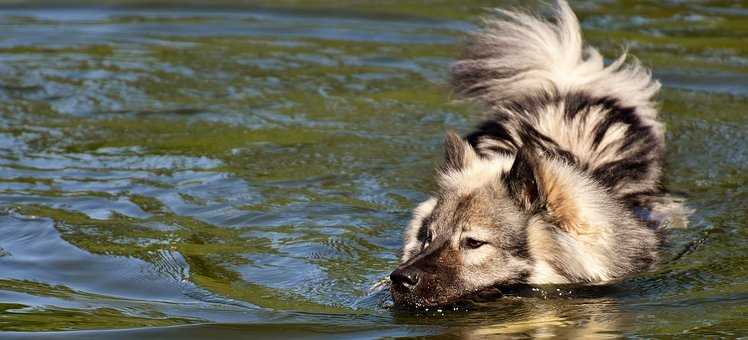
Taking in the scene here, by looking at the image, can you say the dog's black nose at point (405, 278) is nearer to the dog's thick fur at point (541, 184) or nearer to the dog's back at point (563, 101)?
the dog's thick fur at point (541, 184)

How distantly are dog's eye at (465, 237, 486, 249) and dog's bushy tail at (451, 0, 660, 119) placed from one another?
7.41 feet

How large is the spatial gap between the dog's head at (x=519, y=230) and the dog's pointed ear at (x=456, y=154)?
0.41ft

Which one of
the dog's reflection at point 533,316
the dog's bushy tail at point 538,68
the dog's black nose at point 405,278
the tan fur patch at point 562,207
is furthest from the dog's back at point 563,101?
the dog's black nose at point 405,278

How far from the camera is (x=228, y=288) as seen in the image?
7.23m

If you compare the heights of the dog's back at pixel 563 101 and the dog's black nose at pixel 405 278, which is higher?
the dog's back at pixel 563 101

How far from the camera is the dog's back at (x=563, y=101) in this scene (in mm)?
8031

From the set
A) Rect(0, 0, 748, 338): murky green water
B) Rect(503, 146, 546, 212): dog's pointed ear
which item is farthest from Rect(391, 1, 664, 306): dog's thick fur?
Rect(0, 0, 748, 338): murky green water

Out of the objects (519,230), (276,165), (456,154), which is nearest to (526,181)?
(519,230)

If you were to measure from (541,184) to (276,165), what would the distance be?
11.2ft

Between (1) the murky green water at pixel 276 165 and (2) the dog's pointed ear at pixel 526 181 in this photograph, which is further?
(2) the dog's pointed ear at pixel 526 181

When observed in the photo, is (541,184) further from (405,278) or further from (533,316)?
(405,278)

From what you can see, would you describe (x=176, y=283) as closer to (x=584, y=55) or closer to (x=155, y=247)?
(x=155, y=247)

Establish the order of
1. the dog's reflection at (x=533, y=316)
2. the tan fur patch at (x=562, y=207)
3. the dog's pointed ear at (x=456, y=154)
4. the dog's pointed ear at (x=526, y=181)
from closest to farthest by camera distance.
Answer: the dog's reflection at (x=533, y=316) < the dog's pointed ear at (x=526, y=181) < the tan fur patch at (x=562, y=207) < the dog's pointed ear at (x=456, y=154)

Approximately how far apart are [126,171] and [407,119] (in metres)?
2.69
